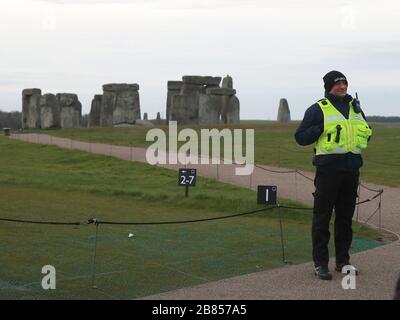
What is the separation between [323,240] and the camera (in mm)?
7957

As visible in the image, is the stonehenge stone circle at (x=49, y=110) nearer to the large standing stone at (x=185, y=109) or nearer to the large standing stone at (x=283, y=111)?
the large standing stone at (x=185, y=109)

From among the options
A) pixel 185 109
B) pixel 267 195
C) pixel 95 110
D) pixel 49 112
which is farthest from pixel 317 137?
pixel 95 110

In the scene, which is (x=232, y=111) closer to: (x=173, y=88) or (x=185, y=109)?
(x=185, y=109)

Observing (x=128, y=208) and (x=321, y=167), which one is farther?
(x=128, y=208)

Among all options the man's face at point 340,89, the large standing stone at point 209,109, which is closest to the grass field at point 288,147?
the large standing stone at point 209,109

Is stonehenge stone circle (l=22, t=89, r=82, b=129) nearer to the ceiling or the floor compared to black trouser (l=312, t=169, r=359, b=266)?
nearer to the ceiling

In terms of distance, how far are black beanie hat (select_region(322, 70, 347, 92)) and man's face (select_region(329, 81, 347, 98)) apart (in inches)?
1.4

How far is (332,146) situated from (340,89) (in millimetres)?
649

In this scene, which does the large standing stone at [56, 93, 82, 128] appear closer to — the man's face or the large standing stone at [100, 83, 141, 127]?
the large standing stone at [100, 83, 141, 127]

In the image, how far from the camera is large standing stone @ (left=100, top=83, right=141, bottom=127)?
1761 inches

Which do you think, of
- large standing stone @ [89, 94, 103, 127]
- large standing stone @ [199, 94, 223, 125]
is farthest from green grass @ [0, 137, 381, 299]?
large standing stone @ [89, 94, 103, 127]

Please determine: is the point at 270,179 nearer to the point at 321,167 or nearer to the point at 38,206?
the point at 38,206
